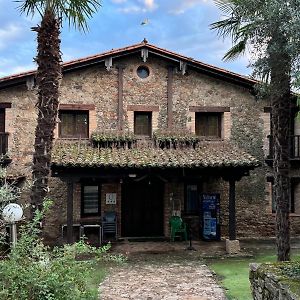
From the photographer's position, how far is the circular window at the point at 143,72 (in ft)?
52.6

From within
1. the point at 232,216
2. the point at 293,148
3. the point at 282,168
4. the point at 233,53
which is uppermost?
→ the point at 233,53

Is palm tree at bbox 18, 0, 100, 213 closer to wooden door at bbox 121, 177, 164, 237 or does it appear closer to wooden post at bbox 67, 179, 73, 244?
wooden post at bbox 67, 179, 73, 244

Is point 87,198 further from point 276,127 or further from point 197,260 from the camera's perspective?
point 276,127

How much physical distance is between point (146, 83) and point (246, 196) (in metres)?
5.78

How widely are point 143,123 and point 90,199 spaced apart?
137 inches

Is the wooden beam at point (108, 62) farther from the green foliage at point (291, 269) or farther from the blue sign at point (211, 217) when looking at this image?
the green foliage at point (291, 269)

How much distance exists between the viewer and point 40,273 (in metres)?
6.09

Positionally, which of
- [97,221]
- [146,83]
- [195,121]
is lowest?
[97,221]

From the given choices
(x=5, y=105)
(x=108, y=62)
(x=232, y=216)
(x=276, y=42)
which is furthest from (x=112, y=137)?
(x=276, y=42)

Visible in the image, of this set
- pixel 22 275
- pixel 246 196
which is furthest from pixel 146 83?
pixel 22 275

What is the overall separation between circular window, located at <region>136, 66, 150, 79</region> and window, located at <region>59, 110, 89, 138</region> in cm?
242

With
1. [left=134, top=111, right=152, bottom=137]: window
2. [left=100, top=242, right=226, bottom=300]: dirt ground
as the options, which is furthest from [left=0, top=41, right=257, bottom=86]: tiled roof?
[left=100, top=242, right=226, bottom=300]: dirt ground

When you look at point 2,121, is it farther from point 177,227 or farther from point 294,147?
point 294,147

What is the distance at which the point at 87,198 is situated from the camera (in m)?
15.9
